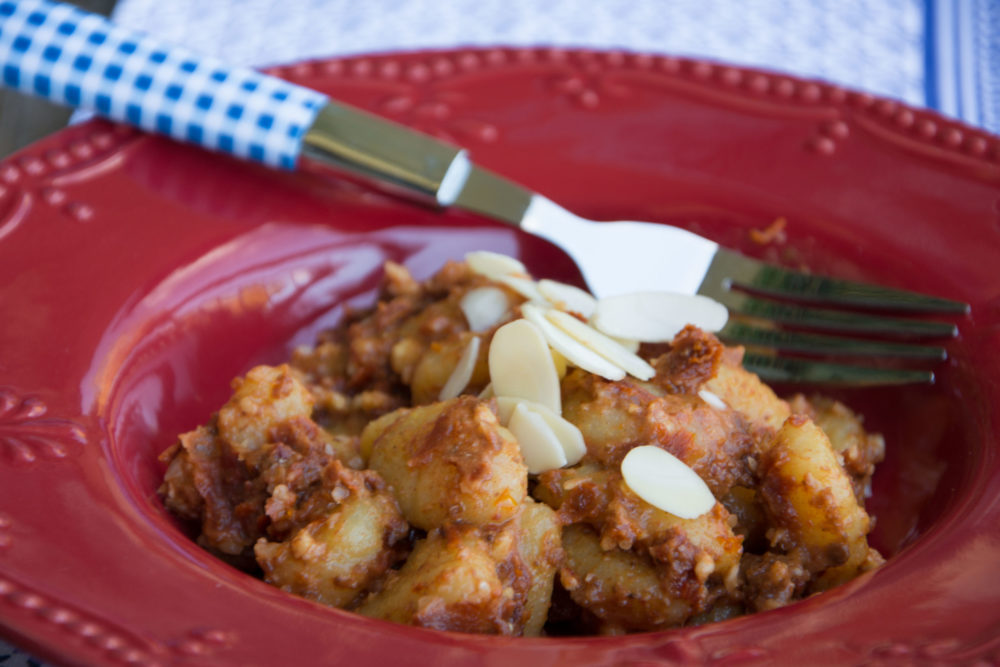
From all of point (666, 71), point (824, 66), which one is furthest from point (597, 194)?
point (824, 66)

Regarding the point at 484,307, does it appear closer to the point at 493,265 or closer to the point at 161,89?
the point at 493,265

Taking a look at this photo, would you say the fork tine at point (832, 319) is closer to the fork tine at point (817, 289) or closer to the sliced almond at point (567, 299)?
the fork tine at point (817, 289)

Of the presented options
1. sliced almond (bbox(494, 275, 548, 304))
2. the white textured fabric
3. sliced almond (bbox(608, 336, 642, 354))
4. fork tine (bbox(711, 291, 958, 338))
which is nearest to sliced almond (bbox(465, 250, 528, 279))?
sliced almond (bbox(494, 275, 548, 304))

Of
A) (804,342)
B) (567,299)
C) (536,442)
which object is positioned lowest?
(536,442)

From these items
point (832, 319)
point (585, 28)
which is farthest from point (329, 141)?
point (585, 28)

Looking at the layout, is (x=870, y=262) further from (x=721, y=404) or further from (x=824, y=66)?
(x=824, y=66)

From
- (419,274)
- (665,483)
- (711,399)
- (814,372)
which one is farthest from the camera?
(419,274)
